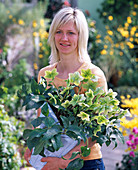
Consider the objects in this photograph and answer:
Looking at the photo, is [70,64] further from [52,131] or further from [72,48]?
[52,131]

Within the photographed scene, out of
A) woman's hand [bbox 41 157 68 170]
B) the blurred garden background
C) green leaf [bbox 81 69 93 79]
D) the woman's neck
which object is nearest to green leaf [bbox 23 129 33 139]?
woman's hand [bbox 41 157 68 170]

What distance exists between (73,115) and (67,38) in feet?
1.63

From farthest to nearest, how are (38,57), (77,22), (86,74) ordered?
(38,57) < (77,22) < (86,74)

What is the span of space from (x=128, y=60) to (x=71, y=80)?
6.65m

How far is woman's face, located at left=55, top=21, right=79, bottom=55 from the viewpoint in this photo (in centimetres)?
155

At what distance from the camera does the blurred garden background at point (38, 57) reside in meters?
2.60

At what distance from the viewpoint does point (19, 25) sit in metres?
5.98

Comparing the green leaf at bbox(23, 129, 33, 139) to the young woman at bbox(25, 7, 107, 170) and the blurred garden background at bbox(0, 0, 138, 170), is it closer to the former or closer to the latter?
Answer: the young woman at bbox(25, 7, 107, 170)

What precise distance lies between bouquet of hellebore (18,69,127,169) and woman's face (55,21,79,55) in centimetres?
31

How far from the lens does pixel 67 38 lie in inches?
61.3

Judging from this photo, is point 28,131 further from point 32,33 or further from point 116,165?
point 32,33

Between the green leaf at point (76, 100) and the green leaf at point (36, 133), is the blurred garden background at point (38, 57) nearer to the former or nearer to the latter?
the green leaf at point (76, 100)

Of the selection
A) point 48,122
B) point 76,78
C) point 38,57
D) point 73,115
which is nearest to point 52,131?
point 48,122

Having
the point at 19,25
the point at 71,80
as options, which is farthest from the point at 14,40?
the point at 71,80
